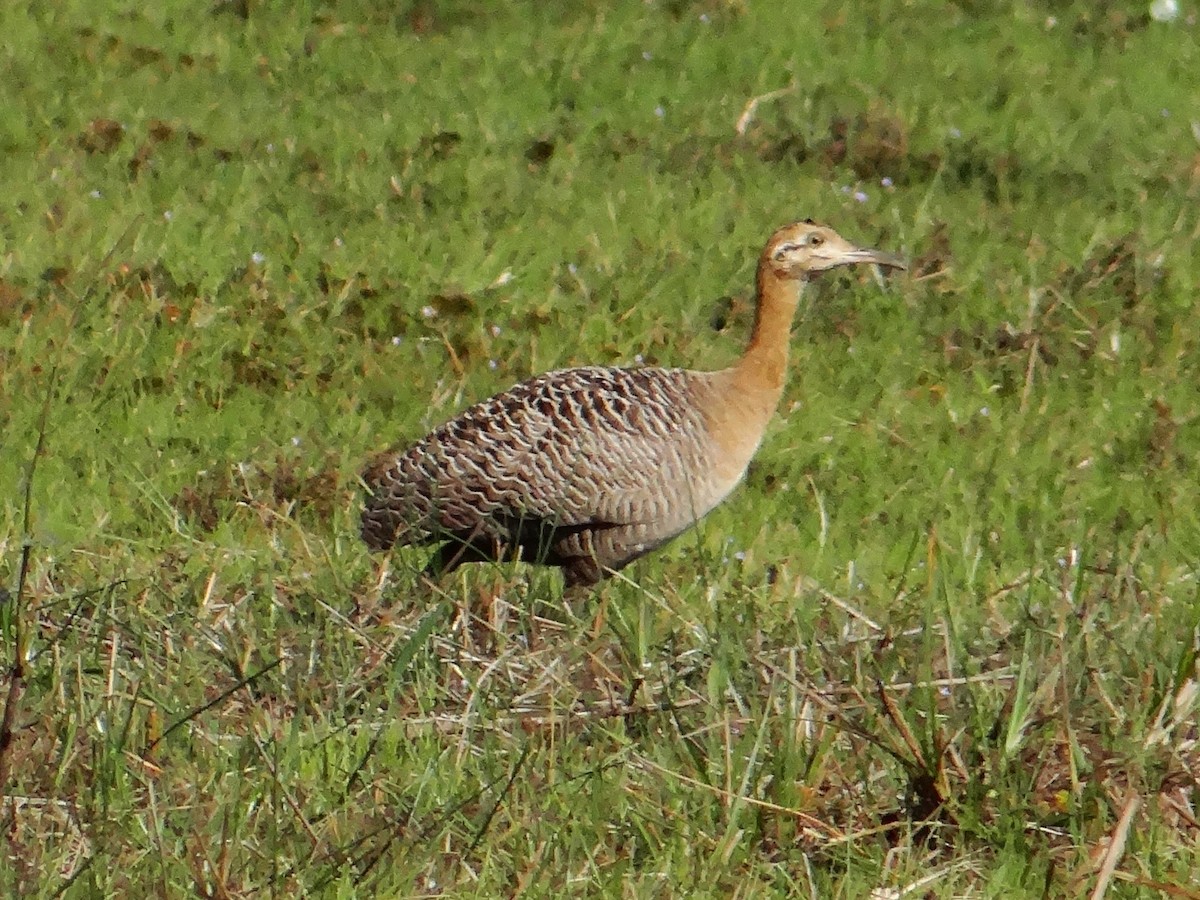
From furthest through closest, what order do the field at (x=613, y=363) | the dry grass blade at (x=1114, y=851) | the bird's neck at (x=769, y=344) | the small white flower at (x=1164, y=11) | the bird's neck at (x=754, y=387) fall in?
the small white flower at (x=1164, y=11) → the bird's neck at (x=769, y=344) → the bird's neck at (x=754, y=387) → the field at (x=613, y=363) → the dry grass blade at (x=1114, y=851)

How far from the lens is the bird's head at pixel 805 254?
642cm

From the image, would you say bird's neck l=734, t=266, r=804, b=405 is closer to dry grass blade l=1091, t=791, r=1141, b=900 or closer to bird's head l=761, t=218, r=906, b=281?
bird's head l=761, t=218, r=906, b=281

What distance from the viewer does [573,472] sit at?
5828 mm

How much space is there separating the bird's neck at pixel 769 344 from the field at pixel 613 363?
41 cm

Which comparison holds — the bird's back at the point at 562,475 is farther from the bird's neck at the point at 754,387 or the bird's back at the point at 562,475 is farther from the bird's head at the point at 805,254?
the bird's head at the point at 805,254

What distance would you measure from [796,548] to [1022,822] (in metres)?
2.45

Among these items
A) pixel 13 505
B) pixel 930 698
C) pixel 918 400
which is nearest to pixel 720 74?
pixel 918 400

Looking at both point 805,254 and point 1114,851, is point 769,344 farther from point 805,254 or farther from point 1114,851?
point 1114,851

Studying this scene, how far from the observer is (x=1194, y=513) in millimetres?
6523

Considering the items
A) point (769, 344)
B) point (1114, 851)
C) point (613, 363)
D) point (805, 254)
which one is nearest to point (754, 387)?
point (769, 344)

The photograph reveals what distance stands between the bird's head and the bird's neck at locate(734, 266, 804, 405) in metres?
0.03

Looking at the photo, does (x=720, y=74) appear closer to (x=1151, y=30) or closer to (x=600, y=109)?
(x=600, y=109)

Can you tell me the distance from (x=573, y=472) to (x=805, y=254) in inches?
41.8

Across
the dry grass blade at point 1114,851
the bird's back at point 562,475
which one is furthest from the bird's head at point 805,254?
the dry grass blade at point 1114,851
